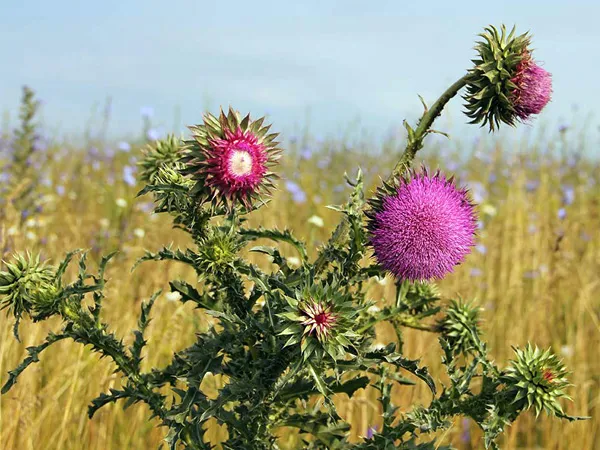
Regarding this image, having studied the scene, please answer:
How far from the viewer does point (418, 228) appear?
1.86m

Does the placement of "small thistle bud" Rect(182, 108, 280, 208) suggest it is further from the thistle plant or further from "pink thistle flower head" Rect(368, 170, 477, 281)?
"pink thistle flower head" Rect(368, 170, 477, 281)

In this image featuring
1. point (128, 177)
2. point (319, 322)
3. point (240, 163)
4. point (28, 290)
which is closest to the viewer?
point (319, 322)

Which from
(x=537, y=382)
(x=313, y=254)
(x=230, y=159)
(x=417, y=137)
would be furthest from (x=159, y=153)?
(x=313, y=254)

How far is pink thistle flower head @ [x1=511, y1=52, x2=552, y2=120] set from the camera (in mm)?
1913

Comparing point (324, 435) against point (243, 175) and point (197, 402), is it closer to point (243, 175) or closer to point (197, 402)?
point (197, 402)

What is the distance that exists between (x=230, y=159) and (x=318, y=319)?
501mm

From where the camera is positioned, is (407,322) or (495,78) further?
(407,322)

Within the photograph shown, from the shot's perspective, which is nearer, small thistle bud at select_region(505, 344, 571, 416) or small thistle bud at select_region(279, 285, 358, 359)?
small thistle bud at select_region(279, 285, 358, 359)

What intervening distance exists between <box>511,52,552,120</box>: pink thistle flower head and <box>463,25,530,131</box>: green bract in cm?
1

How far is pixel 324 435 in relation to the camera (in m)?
2.12

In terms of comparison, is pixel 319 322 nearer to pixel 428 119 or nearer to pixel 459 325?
pixel 428 119

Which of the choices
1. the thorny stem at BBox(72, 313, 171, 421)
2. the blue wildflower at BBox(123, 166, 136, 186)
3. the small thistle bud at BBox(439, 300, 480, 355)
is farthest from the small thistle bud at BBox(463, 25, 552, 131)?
the blue wildflower at BBox(123, 166, 136, 186)

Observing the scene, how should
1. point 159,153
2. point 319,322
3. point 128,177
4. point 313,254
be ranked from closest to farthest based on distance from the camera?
1. point 319,322
2. point 159,153
3. point 313,254
4. point 128,177

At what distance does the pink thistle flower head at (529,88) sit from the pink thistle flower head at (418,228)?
31 cm
